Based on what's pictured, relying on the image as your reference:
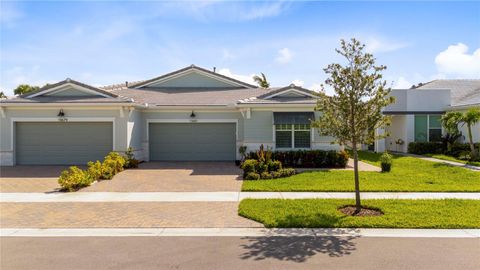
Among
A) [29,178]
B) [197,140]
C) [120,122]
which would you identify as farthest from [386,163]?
[29,178]

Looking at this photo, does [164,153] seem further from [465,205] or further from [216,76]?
[465,205]

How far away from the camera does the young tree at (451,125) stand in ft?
63.1

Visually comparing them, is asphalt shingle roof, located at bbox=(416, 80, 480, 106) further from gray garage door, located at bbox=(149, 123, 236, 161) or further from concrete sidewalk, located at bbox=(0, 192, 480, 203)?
gray garage door, located at bbox=(149, 123, 236, 161)

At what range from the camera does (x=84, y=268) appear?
530 cm

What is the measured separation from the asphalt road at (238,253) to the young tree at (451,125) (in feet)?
49.6

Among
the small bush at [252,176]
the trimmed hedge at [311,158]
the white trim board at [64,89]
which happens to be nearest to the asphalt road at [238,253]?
the small bush at [252,176]

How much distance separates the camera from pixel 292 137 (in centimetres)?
1788

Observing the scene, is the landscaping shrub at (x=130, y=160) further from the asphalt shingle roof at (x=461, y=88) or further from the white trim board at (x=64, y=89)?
the asphalt shingle roof at (x=461, y=88)

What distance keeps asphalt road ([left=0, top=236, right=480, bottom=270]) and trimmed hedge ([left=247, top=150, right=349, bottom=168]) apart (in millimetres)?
9848

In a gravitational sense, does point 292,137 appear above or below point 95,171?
above

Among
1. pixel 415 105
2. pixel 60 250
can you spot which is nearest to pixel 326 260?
pixel 60 250

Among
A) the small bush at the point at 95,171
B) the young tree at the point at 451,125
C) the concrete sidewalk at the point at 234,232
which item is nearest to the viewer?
the concrete sidewalk at the point at 234,232

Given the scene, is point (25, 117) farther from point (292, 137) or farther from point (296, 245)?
point (296, 245)

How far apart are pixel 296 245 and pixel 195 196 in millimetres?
4873
